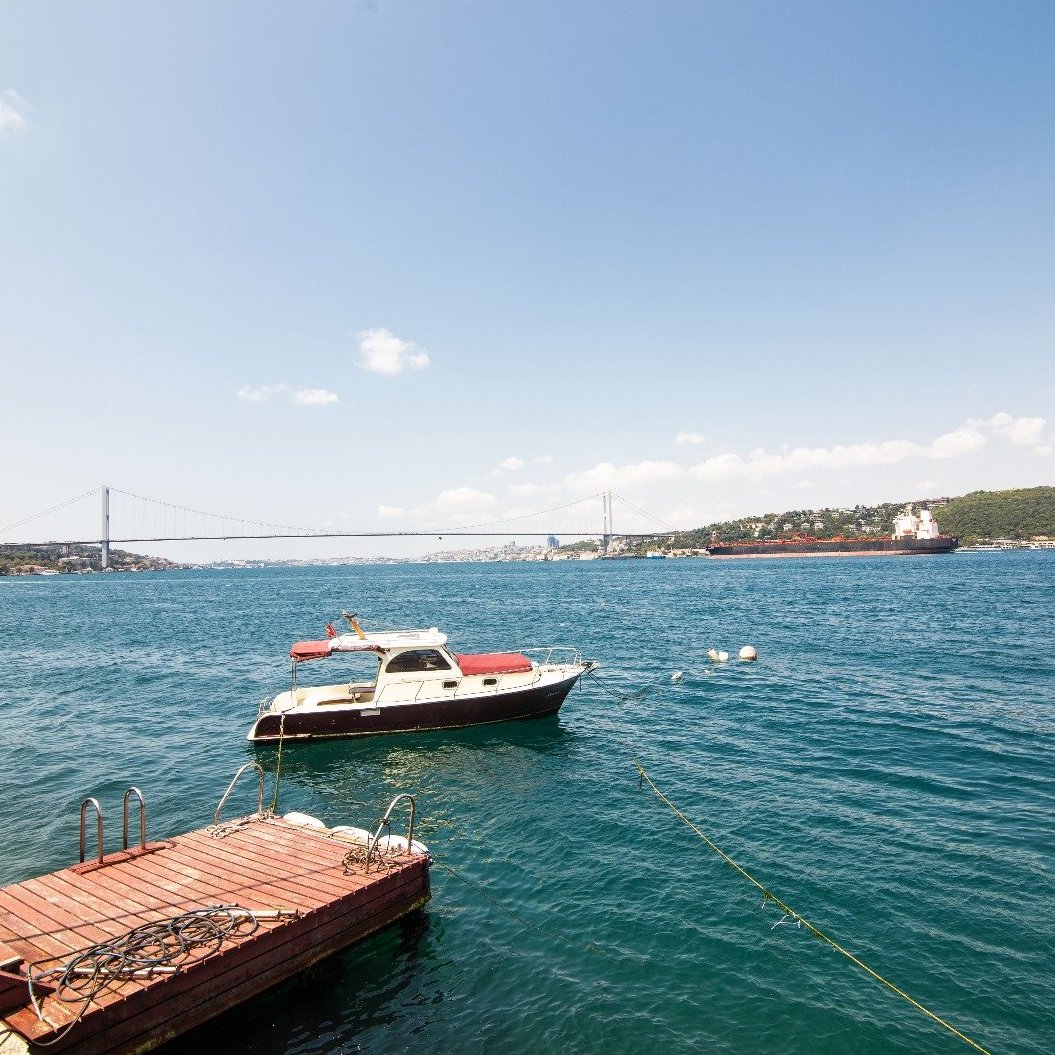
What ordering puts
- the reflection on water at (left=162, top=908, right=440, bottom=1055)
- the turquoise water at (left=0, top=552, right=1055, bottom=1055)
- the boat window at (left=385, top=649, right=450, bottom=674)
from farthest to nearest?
the boat window at (left=385, top=649, right=450, bottom=674) → the turquoise water at (left=0, top=552, right=1055, bottom=1055) → the reflection on water at (left=162, top=908, right=440, bottom=1055)

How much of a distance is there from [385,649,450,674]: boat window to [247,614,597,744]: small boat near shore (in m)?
0.03

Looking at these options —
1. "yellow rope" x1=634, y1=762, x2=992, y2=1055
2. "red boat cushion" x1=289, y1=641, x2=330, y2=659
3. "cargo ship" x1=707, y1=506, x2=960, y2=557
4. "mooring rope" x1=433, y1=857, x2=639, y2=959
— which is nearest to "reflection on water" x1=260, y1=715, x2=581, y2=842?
"mooring rope" x1=433, y1=857, x2=639, y2=959

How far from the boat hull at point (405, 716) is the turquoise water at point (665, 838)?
1.97ft

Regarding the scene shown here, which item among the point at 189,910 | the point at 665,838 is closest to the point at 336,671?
the point at 665,838

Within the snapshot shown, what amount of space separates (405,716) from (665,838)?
431 inches

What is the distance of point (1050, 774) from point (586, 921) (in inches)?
551

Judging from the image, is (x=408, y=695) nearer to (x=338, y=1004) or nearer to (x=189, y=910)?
(x=189, y=910)

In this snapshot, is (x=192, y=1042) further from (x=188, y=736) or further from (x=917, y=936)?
(x=188, y=736)

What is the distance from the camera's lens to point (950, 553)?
610 feet

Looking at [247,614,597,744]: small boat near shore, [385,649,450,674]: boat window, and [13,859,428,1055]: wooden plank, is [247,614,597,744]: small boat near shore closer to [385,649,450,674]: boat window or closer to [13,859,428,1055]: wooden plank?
[385,649,450,674]: boat window

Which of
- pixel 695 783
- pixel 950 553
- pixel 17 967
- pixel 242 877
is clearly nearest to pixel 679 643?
pixel 695 783

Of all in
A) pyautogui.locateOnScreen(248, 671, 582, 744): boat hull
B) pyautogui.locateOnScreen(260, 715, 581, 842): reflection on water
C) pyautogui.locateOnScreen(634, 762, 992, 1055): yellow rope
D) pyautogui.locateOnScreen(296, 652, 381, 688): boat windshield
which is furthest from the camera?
pyautogui.locateOnScreen(296, 652, 381, 688): boat windshield

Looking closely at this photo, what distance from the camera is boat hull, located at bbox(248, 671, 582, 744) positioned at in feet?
72.9

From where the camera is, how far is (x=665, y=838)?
14633 millimetres
